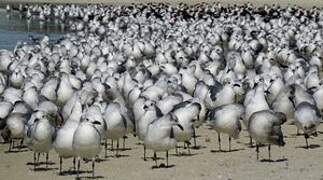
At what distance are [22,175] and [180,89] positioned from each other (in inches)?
243

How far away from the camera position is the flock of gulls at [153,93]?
13.9 metres

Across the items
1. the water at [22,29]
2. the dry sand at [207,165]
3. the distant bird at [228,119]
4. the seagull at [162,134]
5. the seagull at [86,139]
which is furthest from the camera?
the water at [22,29]

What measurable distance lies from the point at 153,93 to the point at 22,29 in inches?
1364

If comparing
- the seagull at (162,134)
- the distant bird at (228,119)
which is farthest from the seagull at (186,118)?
the seagull at (162,134)

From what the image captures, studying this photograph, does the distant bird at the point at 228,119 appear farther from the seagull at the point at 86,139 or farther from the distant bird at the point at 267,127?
the seagull at the point at 86,139

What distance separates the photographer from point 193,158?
14.8 metres

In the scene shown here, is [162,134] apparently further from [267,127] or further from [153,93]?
[153,93]

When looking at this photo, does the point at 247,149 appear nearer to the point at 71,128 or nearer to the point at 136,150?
the point at 136,150

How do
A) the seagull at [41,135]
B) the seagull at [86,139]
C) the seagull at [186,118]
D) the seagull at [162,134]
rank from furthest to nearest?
the seagull at [186,118] → the seagull at [41,135] → the seagull at [162,134] → the seagull at [86,139]

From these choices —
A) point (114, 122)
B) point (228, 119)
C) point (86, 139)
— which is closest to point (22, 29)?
point (114, 122)

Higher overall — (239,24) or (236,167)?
(239,24)

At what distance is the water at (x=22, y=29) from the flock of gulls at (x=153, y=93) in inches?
396

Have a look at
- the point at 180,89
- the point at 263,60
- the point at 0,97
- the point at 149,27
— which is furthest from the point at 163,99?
the point at 149,27

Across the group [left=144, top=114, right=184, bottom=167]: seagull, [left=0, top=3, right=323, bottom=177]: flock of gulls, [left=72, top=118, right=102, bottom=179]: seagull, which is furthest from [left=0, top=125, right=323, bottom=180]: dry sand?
[left=72, top=118, right=102, bottom=179]: seagull
